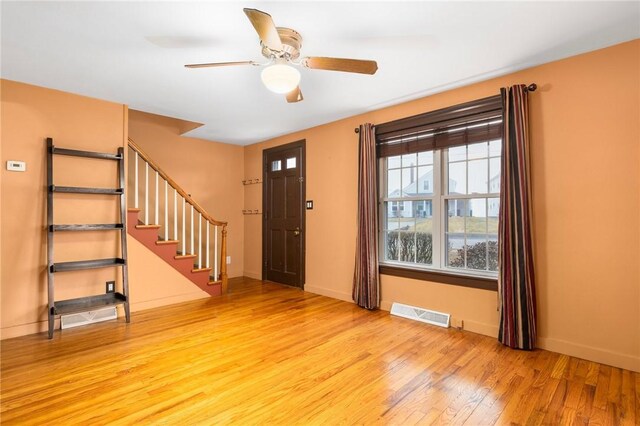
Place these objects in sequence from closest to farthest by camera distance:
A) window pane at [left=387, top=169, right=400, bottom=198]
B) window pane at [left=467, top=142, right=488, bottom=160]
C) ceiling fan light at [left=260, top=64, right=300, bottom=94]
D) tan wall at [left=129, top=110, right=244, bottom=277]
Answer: ceiling fan light at [left=260, top=64, right=300, bottom=94], window pane at [left=467, top=142, right=488, bottom=160], window pane at [left=387, top=169, right=400, bottom=198], tan wall at [left=129, top=110, right=244, bottom=277]

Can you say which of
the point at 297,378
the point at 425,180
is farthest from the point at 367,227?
the point at 297,378

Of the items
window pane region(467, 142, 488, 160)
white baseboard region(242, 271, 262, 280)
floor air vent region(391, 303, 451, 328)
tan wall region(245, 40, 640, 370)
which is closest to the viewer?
tan wall region(245, 40, 640, 370)

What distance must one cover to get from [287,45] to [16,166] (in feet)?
10.1

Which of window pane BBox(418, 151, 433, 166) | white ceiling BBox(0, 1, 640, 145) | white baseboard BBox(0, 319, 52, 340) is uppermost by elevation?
white ceiling BBox(0, 1, 640, 145)

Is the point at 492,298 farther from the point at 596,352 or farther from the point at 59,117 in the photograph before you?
the point at 59,117

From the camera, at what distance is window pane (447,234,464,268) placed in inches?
137

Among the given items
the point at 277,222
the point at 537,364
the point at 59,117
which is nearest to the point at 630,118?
the point at 537,364

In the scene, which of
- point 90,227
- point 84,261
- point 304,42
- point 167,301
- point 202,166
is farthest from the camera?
point 202,166

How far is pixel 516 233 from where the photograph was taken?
2.83 meters

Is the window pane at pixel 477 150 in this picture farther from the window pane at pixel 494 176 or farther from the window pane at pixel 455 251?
the window pane at pixel 455 251

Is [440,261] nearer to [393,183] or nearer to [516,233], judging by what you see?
[516,233]

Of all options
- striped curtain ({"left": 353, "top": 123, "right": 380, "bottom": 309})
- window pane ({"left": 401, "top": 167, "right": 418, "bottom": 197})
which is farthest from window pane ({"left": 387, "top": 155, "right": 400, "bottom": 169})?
striped curtain ({"left": 353, "top": 123, "right": 380, "bottom": 309})

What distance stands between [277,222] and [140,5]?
381 cm

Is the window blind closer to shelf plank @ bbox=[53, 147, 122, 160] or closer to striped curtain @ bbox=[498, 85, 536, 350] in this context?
striped curtain @ bbox=[498, 85, 536, 350]
